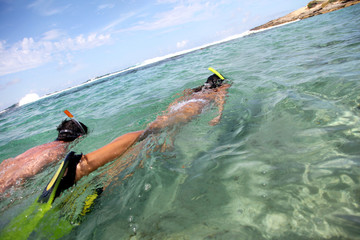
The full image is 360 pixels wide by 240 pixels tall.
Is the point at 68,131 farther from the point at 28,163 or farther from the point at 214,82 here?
the point at 214,82

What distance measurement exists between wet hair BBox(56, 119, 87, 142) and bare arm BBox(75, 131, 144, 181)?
183 centimetres

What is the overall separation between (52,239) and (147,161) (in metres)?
1.00

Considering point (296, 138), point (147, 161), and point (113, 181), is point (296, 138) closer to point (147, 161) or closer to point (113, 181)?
point (147, 161)

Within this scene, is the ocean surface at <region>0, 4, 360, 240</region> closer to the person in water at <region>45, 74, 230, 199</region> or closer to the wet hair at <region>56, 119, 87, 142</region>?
the person in water at <region>45, 74, 230, 199</region>

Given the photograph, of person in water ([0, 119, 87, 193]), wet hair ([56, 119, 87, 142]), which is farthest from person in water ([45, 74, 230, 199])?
wet hair ([56, 119, 87, 142])

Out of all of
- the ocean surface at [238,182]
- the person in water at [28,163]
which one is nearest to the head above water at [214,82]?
the ocean surface at [238,182]

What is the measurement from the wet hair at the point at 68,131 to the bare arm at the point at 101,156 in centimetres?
183

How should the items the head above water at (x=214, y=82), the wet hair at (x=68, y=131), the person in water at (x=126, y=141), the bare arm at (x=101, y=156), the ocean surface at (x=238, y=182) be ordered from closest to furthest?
1. the ocean surface at (x=238, y=182)
2. the person in water at (x=126, y=141)
3. the bare arm at (x=101, y=156)
4. the wet hair at (x=68, y=131)
5. the head above water at (x=214, y=82)

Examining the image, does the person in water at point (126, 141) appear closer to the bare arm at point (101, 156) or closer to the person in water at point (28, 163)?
the bare arm at point (101, 156)

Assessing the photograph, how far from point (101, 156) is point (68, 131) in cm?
195

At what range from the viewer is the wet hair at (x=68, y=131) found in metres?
3.50

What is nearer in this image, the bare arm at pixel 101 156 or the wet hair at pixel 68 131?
the bare arm at pixel 101 156

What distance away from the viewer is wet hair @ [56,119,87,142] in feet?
11.5

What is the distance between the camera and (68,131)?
3561 mm
